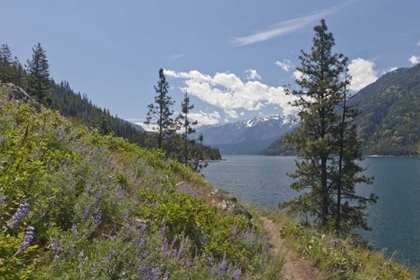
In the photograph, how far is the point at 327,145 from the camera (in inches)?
789

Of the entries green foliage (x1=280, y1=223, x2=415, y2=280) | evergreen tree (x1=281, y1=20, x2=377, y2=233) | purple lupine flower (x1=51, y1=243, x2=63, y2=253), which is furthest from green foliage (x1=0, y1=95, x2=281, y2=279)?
evergreen tree (x1=281, y1=20, x2=377, y2=233)

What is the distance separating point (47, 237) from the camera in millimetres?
3316

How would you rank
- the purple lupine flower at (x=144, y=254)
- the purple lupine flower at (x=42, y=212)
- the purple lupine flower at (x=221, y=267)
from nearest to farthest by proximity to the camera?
the purple lupine flower at (x=42, y=212) → the purple lupine flower at (x=144, y=254) → the purple lupine flower at (x=221, y=267)

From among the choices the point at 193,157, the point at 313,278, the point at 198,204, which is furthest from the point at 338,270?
the point at 193,157

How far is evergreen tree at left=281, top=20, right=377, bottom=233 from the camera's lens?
20609 mm

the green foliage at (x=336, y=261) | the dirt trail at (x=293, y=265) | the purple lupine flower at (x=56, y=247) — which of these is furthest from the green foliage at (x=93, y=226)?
the green foliage at (x=336, y=261)

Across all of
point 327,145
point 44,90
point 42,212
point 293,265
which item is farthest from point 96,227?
point 44,90

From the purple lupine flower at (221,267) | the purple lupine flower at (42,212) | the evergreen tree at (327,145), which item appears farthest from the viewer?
the evergreen tree at (327,145)

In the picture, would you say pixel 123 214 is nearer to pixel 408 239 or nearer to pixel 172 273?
pixel 172 273

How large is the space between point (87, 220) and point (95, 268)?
0.98m

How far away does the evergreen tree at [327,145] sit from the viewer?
20609mm

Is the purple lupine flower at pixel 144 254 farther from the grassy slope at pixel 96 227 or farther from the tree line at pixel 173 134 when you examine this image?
the tree line at pixel 173 134

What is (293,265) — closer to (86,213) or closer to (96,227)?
(96,227)

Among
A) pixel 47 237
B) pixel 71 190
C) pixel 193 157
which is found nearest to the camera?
pixel 47 237
